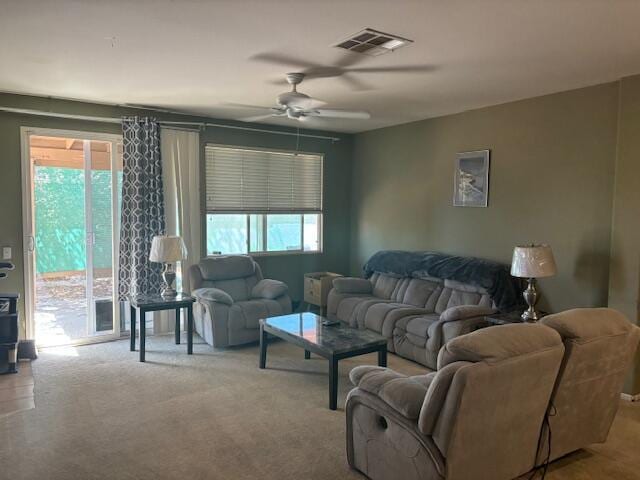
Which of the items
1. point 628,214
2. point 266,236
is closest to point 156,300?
point 266,236

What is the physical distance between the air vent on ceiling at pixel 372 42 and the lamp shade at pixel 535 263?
200 centimetres

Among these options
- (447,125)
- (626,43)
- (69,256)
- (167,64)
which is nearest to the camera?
(626,43)

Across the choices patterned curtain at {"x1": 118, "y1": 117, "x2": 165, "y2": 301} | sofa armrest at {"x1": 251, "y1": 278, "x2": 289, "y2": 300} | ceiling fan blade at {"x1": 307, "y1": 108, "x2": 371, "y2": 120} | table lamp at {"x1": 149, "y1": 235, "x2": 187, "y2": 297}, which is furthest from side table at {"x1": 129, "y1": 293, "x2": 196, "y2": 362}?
ceiling fan blade at {"x1": 307, "y1": 108, "x2": 371, "y2": 120}

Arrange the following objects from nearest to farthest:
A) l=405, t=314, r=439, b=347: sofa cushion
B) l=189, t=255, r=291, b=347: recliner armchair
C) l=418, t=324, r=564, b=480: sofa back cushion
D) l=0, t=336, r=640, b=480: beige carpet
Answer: l=418, t=324, r=564, b=480: sofa back cushion < l=0, t=336, r=640, b=480: beige carpet < l=405, t=314, r=439, b=347: sofa cushion < l=189, t=255, r=291, b=347: recliner armchair

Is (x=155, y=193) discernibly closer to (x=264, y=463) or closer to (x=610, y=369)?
(x=264, y=463)

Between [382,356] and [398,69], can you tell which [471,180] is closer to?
[398,69]

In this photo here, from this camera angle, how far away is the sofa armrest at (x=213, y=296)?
16.7ft

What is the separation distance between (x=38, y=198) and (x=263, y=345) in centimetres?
284

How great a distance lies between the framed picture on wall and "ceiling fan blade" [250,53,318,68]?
7.93 ft

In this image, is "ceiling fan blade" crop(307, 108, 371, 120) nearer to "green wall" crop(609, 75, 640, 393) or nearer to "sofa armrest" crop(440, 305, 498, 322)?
"sofa armrest" crop(440, 305, 498, 322)

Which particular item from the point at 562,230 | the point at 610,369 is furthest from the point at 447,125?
the point at 610,369

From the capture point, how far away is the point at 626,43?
3062mm

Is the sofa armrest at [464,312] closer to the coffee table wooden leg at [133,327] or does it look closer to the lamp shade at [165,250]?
the lamp shade at [165,250]

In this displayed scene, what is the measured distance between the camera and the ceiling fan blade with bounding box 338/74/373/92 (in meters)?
3.93
